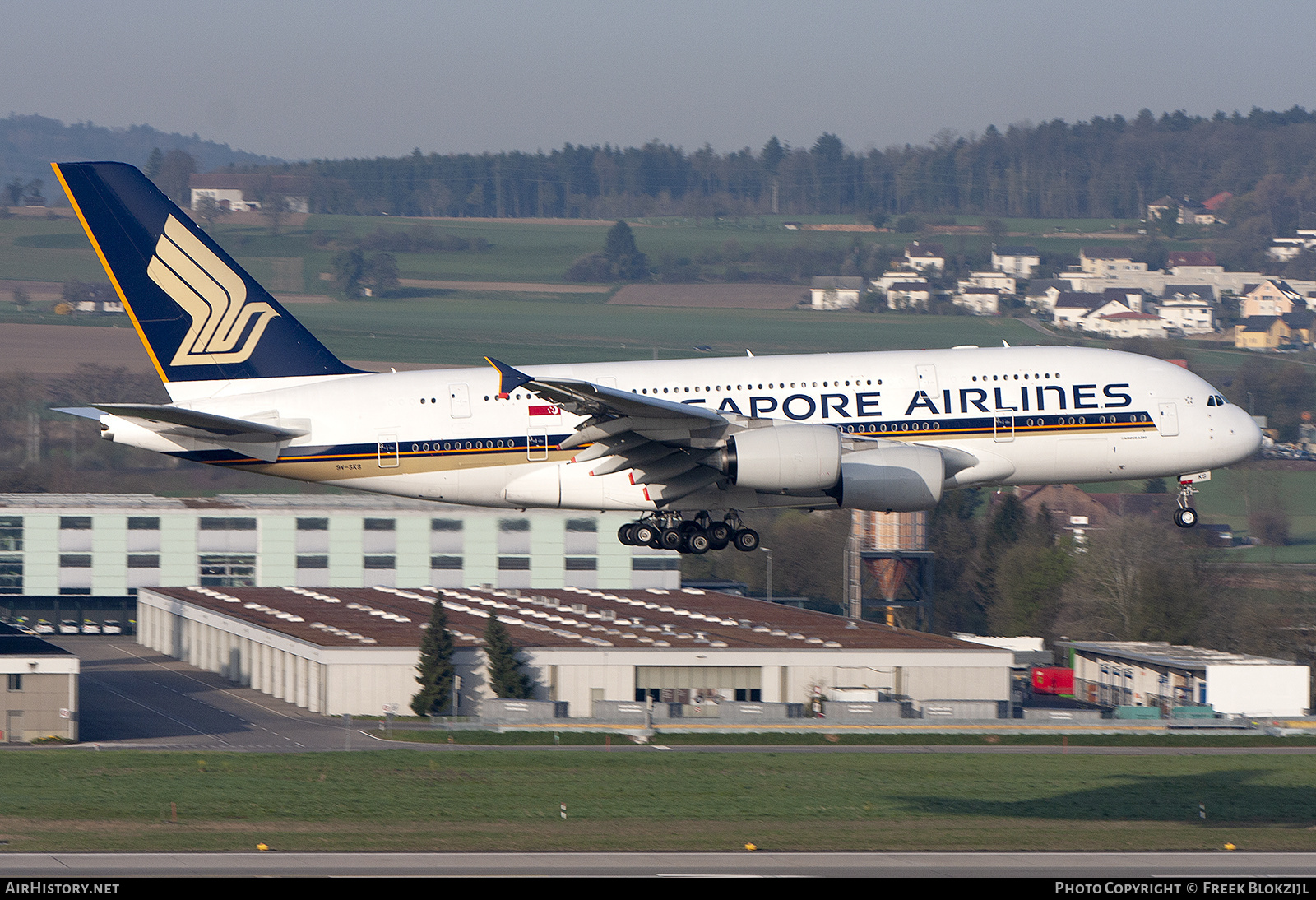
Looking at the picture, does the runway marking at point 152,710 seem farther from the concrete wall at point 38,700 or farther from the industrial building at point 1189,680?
the industrial building at point 1189,680

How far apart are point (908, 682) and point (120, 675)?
47446mm

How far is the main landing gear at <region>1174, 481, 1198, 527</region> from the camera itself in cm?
4634

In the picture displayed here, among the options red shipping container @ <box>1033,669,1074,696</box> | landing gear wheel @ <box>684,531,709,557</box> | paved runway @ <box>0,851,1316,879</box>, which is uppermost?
landing gear wheel @ <box>684,531,709,557</box>

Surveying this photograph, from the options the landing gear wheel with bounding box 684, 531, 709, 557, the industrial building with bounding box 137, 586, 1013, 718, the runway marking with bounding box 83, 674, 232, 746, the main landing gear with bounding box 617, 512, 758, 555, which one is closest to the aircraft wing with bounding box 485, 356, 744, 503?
the main landing gear with bounding box 617, 512, 758, 555

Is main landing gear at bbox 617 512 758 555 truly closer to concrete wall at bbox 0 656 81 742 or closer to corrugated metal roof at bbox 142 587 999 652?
corrugated metal roof at bbox 142 587 999 652

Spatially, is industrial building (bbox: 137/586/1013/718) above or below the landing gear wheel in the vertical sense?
below

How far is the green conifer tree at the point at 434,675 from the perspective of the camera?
275ft

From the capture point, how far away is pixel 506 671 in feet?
279

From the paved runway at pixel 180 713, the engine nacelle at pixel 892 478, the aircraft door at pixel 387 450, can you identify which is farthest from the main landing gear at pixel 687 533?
the paved runway at pixel 180 713

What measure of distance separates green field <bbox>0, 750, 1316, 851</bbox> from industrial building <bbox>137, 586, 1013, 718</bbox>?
13143mm

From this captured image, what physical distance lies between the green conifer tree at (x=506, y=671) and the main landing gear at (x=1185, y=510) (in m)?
43.9

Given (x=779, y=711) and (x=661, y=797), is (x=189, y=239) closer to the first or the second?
(x=661, y=797)
